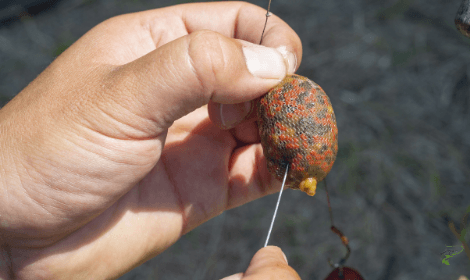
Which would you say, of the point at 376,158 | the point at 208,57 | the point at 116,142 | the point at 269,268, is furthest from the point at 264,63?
the point at 376,158

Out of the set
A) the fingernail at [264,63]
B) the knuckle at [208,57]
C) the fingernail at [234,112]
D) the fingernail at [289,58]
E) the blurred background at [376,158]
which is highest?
the knuckle at [208,57]

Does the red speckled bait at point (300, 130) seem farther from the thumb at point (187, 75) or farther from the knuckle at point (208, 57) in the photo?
the knuckle at point (208, 57)

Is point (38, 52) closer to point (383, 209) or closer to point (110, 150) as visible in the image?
point (110, 150)

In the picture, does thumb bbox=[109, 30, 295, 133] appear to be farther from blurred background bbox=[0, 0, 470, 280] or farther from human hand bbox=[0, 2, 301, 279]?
blurred background bbox=[0, 0, 470, 280]

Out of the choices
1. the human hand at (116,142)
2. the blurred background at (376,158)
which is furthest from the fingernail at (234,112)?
the blurred background at (376,158)

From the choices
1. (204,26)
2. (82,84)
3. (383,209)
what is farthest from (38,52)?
(383,209)

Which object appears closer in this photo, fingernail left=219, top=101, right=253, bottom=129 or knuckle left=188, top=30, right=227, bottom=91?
knuckle left=188, top=30, right=227, bottom=91

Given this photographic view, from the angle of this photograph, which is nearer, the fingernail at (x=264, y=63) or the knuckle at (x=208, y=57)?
the knuckle at (x=208, y=57)

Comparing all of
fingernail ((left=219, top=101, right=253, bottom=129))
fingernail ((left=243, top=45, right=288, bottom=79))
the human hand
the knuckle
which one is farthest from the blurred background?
the knuckle
